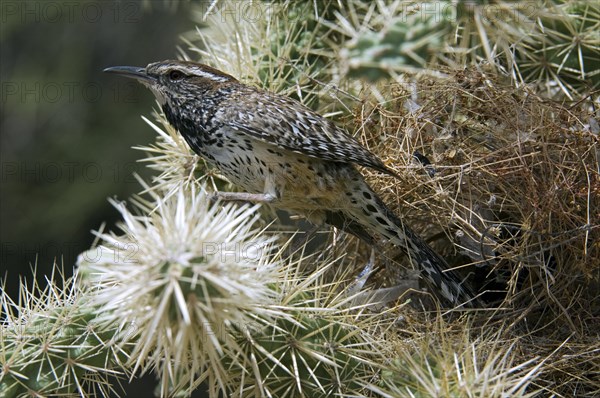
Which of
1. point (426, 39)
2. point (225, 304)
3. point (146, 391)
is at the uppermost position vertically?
point (426, 39)

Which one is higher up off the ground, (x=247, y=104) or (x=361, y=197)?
(x=247, y=104)

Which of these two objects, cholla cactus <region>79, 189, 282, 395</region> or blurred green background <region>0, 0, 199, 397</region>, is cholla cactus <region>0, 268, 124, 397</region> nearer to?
cholla cactus <region>79, 189, 282, 395</region>

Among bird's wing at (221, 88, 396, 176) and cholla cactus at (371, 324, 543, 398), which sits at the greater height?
bird's wing at (221, 88, 396, 176)

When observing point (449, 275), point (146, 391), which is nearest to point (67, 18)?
point (146, 391)

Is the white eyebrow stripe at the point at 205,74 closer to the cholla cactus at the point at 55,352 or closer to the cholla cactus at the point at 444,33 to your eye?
the cholla cactus at the point at 444,33

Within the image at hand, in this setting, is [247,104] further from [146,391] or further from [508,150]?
[146,391]

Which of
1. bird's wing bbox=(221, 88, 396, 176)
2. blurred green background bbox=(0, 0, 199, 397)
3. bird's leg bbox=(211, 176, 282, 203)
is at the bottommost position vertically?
blurred green background bbox=(0, 0, 199, 397)

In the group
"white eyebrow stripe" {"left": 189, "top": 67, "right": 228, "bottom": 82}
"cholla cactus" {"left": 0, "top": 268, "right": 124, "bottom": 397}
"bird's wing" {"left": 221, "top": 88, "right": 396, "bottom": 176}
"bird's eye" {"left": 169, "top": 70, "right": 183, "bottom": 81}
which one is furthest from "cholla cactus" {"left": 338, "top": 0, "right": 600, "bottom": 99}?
"cholla cactus" {"left": 0, "top": 268, "right": 124, "bottom": 397}

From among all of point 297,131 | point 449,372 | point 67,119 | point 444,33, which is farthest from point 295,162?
point 67,119
